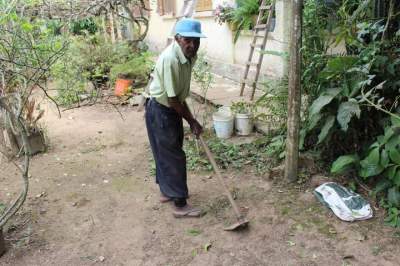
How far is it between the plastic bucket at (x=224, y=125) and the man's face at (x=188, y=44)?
202cm

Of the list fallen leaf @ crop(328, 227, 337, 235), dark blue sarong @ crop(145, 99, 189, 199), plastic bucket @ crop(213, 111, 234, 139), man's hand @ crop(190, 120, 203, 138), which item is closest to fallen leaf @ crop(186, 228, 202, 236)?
dark blue sarong @ crop(145, 99, 189, 199)

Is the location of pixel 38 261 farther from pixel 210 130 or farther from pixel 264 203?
pixel 210 130

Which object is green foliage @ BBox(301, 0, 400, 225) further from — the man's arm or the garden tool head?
the man's arm

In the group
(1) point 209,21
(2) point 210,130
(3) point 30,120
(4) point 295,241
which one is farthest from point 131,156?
(1) point 209,21

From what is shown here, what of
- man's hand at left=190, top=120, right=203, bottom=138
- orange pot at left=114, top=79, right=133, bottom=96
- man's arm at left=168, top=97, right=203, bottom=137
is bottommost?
orange pot at left=114, top=79, right=133, bottom=96

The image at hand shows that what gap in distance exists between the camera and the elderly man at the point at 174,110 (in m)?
3.11

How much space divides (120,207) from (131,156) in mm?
1356

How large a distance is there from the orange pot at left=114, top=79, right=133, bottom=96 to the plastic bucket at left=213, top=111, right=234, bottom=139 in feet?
12.0

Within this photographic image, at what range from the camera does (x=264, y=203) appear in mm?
3625

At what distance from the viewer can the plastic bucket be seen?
5.08 meters

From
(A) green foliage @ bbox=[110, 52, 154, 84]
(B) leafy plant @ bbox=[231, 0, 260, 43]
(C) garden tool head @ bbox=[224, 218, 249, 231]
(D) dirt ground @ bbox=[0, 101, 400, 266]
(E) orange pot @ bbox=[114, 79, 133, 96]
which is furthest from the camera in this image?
(A) green foliage @ bbox=[110, 52, 154, 84]

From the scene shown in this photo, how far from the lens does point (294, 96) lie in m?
3.53

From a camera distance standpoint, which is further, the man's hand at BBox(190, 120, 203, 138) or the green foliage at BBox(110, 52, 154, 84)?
the green foliage at BBox(110, 52, 154, 84)

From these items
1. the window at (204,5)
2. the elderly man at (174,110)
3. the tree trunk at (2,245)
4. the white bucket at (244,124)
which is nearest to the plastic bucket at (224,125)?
the white bucket at (244,124)
